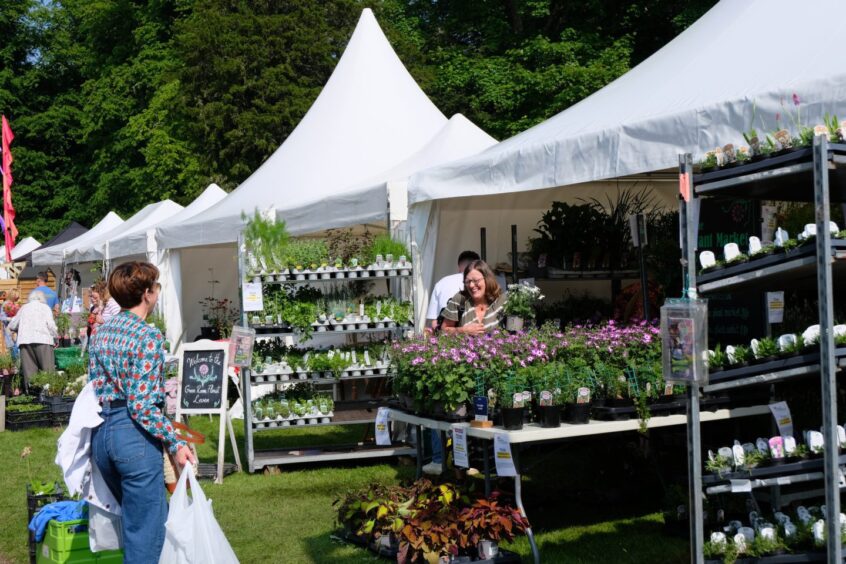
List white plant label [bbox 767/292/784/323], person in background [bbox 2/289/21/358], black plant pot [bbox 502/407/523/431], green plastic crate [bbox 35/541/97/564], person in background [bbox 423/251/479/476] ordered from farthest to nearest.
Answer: person in background [bbox 2/289/21/358] < person in background [bbox 423/251/479/476] < black plant pot [bbox 502/407/523/431] < white plant label [bbox 767/292/784/323] < green plastic crate [bbox 35/541/97/564]

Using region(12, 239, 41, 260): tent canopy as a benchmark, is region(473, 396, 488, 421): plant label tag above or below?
below

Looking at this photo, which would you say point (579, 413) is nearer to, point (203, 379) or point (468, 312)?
point (468, 312)

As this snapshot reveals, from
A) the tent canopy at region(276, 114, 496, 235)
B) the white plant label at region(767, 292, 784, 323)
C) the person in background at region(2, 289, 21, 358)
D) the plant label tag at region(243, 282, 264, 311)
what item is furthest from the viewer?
the person in background at region(2, 289, 21, 358)

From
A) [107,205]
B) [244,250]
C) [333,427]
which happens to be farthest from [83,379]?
[107,205]

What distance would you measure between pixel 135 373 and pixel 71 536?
916 mm

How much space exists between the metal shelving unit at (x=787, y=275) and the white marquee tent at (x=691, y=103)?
2.40 ft

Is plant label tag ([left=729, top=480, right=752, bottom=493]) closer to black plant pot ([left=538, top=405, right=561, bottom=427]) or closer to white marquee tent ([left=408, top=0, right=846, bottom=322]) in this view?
black plant pot ([left=538, top=405, right=561, bottom=427])

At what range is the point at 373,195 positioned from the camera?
333 inches

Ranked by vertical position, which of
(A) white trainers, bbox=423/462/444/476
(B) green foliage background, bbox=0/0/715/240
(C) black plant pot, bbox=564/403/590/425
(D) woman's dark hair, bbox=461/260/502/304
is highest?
(B) green foliage background, bbox=0/0/715/240

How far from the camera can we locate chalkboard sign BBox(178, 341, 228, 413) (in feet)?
26.9

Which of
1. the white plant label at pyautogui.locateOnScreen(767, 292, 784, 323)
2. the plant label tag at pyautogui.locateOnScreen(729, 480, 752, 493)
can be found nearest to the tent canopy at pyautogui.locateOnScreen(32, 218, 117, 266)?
the white plant label at pyautogui.locateOnScreen(767, 292, 784, 323)

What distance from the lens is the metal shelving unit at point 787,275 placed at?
370 centimetres

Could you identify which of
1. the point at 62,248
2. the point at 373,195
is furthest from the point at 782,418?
the point at 62,248

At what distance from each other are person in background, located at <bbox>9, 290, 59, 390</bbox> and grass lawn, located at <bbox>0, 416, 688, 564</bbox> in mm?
4420
